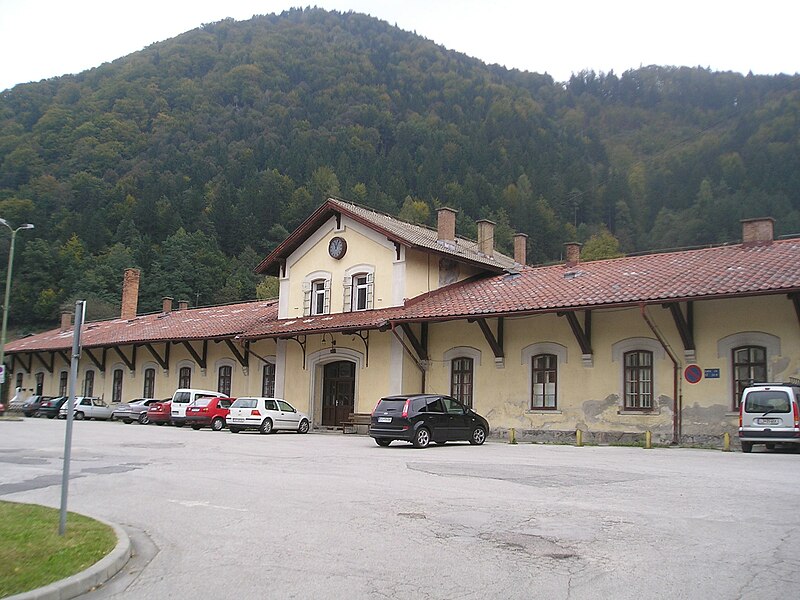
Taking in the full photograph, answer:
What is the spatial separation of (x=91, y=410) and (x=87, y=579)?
35300 millimetres

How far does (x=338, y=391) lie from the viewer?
31.0m

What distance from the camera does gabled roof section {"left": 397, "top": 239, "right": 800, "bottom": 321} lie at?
20547mm

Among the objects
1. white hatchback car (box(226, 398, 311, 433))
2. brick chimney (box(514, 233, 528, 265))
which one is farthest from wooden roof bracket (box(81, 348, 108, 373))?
brick chimney (box(514, 233, 528, 265))

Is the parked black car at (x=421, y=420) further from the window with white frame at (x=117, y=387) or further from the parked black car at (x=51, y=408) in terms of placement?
the window with white frame at (x=117, y=387)

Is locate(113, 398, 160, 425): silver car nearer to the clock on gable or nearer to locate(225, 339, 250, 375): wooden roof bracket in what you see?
locate(225, 339, 250, 375): wooden roof bracket

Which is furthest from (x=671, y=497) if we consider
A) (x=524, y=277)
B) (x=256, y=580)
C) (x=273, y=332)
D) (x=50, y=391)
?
(x=50, y=391)

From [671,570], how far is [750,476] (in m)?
6.98

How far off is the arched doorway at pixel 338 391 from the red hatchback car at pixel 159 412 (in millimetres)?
7235

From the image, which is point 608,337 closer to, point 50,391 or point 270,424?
point 270,424

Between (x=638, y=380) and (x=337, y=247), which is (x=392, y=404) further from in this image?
(x=337, y=247)

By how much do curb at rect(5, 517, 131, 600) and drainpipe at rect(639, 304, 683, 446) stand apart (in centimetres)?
1718

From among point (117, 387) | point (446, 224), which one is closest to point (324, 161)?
point (117, 387)

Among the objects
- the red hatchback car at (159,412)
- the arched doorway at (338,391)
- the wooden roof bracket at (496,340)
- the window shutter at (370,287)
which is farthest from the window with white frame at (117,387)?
the wooden roof bracket at (496,340)

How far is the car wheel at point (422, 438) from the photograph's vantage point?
19789 mm
